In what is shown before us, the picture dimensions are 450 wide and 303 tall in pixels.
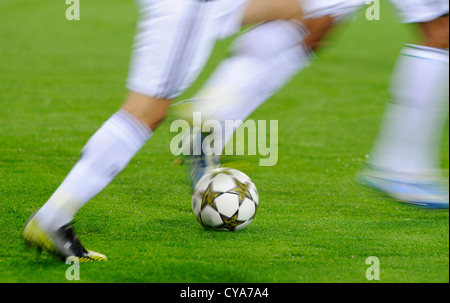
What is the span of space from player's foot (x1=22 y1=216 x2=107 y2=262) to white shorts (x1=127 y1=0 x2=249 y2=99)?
2.23ft

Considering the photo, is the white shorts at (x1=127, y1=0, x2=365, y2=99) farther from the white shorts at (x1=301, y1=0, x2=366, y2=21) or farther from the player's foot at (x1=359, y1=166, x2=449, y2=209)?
the player's foot at (x1=359, y1=166, x2=449, y2=209)

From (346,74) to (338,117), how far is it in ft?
8.96

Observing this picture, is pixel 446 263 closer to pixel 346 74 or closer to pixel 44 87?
pixel 44 87

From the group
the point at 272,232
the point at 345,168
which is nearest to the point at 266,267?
the point at 272,232

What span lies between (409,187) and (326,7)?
113cm

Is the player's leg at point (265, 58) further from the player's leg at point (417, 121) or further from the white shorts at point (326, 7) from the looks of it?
the player's leg at point (417, 121)

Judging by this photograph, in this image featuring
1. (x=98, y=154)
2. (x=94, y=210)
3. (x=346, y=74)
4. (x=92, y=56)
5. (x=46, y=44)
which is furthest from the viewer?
(x=46, y=44)

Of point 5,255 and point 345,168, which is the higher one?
point 345,168

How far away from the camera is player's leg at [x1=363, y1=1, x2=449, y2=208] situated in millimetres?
3814

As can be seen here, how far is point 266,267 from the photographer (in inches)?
129

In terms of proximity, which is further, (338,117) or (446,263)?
(338,117)

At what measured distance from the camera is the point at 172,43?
2.97 meters

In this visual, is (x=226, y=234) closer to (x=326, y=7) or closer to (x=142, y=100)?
(x=142, y=100)

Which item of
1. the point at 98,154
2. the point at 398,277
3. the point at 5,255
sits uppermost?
the point at 98,154
